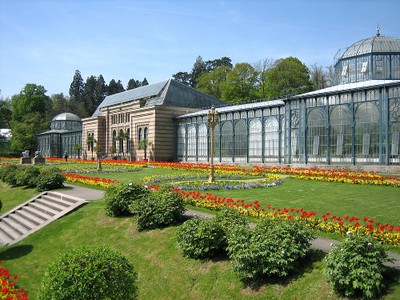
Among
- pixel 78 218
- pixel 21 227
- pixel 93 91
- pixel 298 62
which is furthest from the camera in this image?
pixel 93 91

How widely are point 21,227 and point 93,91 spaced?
108 metres

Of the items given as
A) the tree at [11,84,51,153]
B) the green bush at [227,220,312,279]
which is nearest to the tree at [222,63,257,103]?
the tree at [11,84,51,153]

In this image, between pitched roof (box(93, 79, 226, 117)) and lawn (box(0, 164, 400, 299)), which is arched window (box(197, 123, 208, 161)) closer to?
pitched roof (box(93, 79, 226, 117))

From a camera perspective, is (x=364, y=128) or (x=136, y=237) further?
(x=364, y=128)

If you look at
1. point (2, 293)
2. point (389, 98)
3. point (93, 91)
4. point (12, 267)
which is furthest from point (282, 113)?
point (93, 91)

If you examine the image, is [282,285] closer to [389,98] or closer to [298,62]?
[389,98]

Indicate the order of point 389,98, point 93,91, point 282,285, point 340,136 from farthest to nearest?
point 93,91 → point 340,136 → point 389,98 → point 282,285

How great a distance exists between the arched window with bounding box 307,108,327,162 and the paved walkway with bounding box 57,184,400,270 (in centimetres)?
1854

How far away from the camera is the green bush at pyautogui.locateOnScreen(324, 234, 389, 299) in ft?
21.5

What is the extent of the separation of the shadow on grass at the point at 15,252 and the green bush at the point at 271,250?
33.3ft

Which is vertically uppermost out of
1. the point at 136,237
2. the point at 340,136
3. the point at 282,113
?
the point at 282,113

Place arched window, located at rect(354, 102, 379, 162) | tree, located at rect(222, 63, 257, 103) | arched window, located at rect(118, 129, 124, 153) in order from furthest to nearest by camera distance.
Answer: tree, located at rect(222, 63, 257, 103) < arched window, located at rect(118, 129, 124, 153) < arched window, located at rect(354, 102, 379, 162)

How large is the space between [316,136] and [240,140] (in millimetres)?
10729

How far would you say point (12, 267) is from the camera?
1366cm
